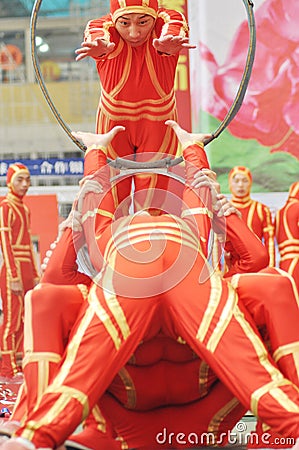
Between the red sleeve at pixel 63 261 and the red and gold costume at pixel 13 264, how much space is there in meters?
3.35

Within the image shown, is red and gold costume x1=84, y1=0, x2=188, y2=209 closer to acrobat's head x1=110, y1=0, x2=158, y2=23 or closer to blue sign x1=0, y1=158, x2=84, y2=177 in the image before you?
acrobat's head x1=110, y1=0, x2=158, y2=23

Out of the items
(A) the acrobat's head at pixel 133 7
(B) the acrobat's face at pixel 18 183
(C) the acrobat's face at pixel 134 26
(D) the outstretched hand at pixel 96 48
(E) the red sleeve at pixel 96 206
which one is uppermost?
(A) the acrobat's head at pixel 133 7

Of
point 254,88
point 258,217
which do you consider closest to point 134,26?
point 258,217

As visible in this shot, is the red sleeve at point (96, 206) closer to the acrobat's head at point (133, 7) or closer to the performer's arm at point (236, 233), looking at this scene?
the performer's arm at point (236, 233)

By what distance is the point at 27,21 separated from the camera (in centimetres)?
608

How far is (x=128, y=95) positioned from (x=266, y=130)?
3.54 m

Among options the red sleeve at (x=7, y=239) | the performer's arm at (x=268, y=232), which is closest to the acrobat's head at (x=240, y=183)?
the performer's arm at (x=268, y=232)

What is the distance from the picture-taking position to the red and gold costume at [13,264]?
5.57m

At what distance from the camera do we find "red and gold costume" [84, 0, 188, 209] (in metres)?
2.52

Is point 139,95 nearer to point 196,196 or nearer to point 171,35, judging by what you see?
point 171,35

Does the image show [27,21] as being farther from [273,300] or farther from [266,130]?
[273,300]

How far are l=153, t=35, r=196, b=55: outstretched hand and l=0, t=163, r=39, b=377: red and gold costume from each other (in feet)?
10.9

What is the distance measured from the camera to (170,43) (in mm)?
2422

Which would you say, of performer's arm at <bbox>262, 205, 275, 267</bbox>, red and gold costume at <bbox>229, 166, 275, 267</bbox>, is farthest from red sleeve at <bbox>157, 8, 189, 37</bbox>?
performer's arm at <bbox>262, 205, 275, 267</bbox>
